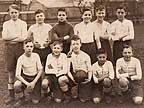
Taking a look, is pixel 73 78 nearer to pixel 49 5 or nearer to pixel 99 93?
pixel 99 93

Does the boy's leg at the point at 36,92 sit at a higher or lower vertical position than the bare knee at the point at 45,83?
lower

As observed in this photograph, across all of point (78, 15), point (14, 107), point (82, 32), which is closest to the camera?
point (14, 107)

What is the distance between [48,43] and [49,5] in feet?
14.9

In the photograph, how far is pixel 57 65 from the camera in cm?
636

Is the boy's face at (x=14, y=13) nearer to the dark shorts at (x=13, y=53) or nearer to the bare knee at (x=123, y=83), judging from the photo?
the dark shorts at (x=13, y=53)

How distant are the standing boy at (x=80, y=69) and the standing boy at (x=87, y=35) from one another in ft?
0.86

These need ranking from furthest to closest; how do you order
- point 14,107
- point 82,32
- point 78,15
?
point 78,15 → point 82,32 → point 14,107

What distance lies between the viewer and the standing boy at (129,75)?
249 inches

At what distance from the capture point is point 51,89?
6.39 meters

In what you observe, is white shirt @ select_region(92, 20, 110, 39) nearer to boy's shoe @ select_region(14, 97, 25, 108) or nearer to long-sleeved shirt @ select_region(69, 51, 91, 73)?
long-sleeved shirt @ select_region(69, 51, 91, 73)

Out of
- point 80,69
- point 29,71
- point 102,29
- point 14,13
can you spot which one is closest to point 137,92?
point 80,69

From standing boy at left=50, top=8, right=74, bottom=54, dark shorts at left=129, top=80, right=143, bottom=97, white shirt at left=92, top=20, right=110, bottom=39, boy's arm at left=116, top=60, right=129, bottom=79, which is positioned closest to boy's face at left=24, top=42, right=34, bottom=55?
standing boy at left=50, top=8, right=74, bottom=54

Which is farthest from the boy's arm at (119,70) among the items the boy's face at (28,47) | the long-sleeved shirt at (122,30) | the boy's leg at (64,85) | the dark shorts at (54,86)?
the boy's face at (28,47)

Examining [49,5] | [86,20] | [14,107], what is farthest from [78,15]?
[14,107]
